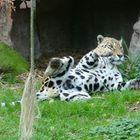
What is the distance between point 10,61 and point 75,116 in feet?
8.80

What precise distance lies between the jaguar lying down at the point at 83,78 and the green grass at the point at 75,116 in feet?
0.64

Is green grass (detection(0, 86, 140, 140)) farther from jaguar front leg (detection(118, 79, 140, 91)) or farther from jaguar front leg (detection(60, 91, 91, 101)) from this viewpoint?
Result: jaguar front leg (detection(118, 79, 140, 91))

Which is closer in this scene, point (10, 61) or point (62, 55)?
point (10, 61)

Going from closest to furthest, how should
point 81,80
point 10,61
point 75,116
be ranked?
1. point 75,116
2. point 81,80
3. point 10,61

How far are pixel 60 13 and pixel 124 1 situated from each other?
122 cm

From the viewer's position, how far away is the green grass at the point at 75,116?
4.55m

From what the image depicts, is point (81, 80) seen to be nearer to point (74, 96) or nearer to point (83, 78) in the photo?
point (83, 78)

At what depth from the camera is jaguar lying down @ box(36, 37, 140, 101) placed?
5.86 metres

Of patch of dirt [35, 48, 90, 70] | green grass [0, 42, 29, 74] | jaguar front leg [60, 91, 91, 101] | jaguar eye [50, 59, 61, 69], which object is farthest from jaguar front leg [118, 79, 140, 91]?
patch of dirt [35, 48, 90, 70]

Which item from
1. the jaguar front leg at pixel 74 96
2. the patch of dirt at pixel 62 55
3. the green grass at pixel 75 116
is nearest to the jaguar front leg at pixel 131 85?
the green grass at pixel 75 116

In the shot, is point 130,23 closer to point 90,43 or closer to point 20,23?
point 90,43

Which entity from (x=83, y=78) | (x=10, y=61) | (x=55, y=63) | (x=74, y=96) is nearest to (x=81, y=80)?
(x=83, y=78)

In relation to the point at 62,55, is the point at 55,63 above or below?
below

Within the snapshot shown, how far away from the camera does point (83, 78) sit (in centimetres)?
617
